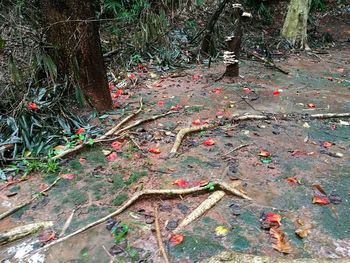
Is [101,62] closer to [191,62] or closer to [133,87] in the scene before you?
[133,87]

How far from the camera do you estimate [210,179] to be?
326 centimetres

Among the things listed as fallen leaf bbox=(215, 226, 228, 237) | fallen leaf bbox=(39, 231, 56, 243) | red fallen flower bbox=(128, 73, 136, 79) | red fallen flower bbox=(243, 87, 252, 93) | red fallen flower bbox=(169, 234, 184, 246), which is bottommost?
red fallen flower bbox=(243, 87, 252, 93)

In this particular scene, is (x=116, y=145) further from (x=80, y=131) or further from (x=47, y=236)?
(x=47, y=236)

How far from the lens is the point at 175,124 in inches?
178

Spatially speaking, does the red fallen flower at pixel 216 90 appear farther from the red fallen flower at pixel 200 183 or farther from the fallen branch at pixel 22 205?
the fallen branch at pixel 22 205

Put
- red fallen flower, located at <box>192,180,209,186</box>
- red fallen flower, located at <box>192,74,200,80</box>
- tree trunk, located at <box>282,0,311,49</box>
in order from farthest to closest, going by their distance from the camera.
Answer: tree trunk, located at <box>282,0,311,49</box> → red fallen flower, located at <box>192,74,200,80</box> → red fallen flower, located at <box>192,180,209,186</box>

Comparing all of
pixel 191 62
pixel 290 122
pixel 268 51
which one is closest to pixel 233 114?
pixel 290 122

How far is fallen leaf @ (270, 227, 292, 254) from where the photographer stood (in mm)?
2367

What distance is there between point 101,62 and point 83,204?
89.4 inches

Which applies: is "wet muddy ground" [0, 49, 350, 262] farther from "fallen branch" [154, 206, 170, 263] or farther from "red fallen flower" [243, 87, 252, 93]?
"red fallen flower" [243, 87, 252, 93]

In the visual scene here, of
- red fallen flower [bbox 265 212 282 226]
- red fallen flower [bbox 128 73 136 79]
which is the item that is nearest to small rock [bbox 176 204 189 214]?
red fallen flower [bbox 265 212 282 226]

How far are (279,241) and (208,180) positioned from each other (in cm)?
96

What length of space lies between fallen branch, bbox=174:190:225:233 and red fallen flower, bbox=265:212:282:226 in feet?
1.42

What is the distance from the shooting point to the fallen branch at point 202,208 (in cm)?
268
